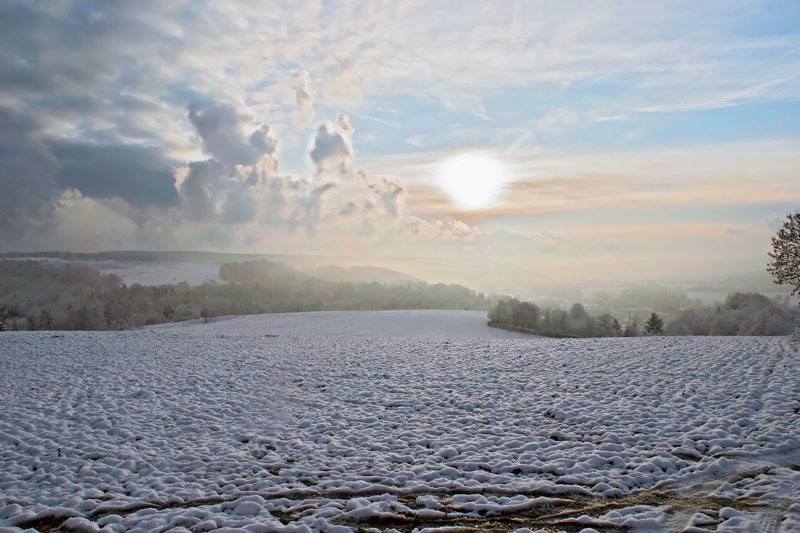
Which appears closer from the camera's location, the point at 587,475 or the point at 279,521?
the point at 279,521

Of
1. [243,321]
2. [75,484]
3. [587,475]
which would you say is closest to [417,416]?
[587,475]

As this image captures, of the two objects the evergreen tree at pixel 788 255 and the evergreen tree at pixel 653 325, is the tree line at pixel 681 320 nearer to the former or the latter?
the evergreen tree at pixel 653 325

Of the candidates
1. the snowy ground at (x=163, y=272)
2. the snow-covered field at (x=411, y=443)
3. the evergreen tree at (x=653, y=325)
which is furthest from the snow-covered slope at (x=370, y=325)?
the snowy ground at (x=163, y=272)

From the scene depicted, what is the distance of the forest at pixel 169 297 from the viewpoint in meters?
67.2

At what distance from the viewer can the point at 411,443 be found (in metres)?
10.5

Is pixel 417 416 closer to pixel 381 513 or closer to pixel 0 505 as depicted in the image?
Result: pixel 381 513

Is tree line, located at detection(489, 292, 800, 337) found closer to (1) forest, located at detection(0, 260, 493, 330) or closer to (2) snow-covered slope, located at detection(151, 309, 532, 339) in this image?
(2) snow-covered slope, located at detection(151, 309, 532, 339)

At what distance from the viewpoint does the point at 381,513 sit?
23.9ft

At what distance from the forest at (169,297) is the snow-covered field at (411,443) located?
51.1 meters

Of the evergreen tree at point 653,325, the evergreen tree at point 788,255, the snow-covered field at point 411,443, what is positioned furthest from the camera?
the evergreen tree at point 653,325

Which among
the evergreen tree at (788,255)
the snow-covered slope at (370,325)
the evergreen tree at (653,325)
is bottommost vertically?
the snow-covered slope at (370,325)

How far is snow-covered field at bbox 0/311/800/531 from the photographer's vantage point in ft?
24.2

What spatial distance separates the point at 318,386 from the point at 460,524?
1007 centimetres

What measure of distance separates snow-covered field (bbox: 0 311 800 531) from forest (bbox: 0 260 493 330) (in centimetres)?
5109
